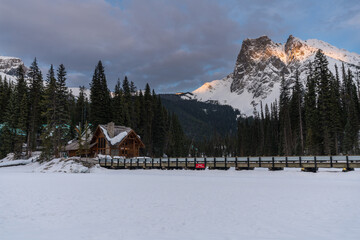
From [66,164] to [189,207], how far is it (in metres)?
34.4

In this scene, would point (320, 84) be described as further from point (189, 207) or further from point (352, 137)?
point (189, 207)

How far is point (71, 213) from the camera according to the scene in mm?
10234

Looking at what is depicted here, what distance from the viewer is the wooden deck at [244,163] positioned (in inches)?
1168

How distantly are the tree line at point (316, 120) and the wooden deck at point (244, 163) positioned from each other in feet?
39.0

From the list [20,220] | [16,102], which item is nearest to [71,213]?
[20,220]

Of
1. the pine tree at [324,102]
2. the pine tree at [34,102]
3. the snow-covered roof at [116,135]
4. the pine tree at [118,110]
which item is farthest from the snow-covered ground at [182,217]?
the pine tree at [118,110]

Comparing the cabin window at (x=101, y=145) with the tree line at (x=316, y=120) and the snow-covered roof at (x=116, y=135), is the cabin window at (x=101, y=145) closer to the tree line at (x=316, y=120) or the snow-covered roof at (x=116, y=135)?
the snow-covered roof at (x=116, y=135)

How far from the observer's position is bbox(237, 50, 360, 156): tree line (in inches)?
1924

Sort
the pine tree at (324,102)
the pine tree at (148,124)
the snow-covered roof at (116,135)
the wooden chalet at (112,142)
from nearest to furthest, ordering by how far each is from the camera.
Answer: the pine tree at (324,102) → the snow-covered roof at (116,135) → the wooden chalet at (112,142) → the pine tree at (148,124)

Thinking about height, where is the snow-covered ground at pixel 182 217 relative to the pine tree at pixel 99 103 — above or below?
below

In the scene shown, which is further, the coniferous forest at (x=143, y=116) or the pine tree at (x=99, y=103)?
the pine tree at (x=99, y=103)

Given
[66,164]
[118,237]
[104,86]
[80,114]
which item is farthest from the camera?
[80,114]

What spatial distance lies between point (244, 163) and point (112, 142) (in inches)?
1107

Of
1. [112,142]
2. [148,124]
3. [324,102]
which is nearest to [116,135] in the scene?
[112,142]
